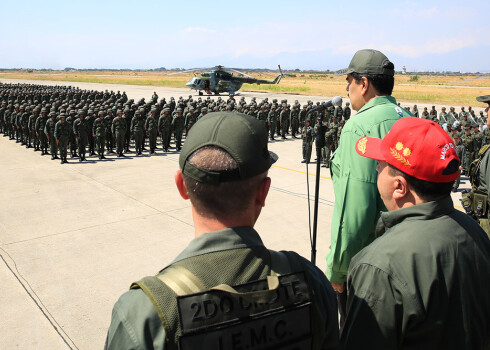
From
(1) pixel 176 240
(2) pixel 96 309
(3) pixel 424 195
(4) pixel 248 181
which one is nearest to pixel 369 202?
(3) pixel 424 195

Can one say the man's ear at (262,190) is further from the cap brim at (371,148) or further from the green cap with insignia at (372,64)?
the green cap with insignia at (372,64)

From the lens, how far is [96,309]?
468cm

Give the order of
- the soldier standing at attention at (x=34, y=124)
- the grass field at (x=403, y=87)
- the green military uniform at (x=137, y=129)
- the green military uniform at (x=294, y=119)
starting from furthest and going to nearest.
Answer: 1. the grass field at (x=403, y=87)
2. the green military uniform at (x=294, y=119)
3. the soldier standing at attention at (x=34, y=124)
4. the green military uniform at (x=137, y=129)

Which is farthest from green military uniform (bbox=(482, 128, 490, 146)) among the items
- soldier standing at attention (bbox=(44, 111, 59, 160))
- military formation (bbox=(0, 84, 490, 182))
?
soldier standing at attention (bbox=(44, 111, 59, 160))

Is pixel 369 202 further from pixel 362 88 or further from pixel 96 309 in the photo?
pixel 96 309

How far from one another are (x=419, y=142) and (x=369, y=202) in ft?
1.84

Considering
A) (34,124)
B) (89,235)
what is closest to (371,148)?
(89,235)

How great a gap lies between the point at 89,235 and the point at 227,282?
20.9 feet

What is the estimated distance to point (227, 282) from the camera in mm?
1135

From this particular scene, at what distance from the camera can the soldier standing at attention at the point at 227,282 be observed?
106 centimetres

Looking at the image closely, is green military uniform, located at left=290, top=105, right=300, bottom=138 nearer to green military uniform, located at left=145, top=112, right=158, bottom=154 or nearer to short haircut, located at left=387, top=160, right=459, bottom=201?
green military uniform, located at left=145, top=112, right=158, bottom=154

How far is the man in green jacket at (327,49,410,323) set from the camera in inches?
85.5

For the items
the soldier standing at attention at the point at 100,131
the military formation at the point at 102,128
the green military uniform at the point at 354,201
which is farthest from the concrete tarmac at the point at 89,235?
the green military uniform at the point at 354,201

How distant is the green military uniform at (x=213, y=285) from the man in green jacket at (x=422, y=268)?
209 millimetres
